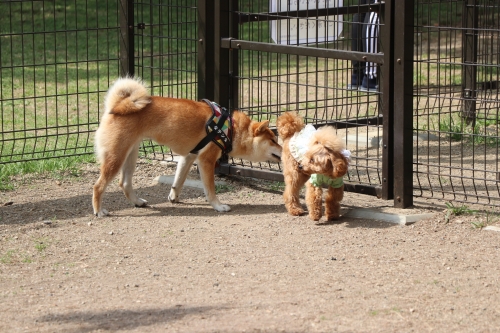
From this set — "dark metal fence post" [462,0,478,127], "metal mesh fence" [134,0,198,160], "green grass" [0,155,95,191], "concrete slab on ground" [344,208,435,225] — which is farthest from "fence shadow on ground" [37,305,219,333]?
"dark metal fence post" [462,0,478,127]

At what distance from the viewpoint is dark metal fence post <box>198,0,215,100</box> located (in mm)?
7492

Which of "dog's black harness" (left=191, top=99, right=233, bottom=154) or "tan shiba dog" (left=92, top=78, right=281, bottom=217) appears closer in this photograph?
"tan shiba dog" (left=92, top=78, right=281, bottom=217)

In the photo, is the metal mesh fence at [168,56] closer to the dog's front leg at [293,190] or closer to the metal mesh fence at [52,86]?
the metal mesh fence at [52,86]

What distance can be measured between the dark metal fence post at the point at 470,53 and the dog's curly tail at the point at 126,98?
418 cm

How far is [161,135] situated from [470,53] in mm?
4430

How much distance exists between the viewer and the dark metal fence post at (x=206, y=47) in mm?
7492

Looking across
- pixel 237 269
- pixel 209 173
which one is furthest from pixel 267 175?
pixel 237 269

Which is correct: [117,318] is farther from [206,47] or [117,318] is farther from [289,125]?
[206,47]

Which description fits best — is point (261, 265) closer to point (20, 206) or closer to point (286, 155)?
point (286, 155)

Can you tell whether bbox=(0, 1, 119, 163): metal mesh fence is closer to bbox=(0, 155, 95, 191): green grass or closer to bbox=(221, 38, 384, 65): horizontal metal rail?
bbox=(0, 155, 95, 191): green grass

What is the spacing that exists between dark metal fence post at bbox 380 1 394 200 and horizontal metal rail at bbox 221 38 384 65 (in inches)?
3.2

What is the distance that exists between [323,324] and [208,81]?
12.4 feet

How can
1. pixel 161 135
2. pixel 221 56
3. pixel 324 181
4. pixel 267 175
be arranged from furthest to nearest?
pixel 221 56, pixel 267 175, pixel 161 135, pixel 324 181

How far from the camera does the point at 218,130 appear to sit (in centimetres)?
680
